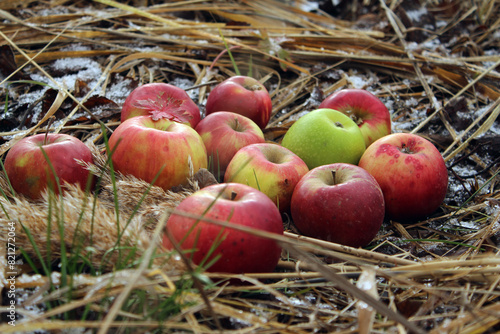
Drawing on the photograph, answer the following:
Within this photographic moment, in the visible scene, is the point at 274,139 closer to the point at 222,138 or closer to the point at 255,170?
the point at 222,138

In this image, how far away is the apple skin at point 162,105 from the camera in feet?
7.43

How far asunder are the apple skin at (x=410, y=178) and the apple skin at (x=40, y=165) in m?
1.44

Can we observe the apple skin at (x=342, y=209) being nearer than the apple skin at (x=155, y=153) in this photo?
Yes

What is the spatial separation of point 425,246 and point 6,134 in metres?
2.37

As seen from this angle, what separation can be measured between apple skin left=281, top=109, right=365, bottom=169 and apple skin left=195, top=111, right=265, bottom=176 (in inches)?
9.5

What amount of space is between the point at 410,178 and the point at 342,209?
511 mm

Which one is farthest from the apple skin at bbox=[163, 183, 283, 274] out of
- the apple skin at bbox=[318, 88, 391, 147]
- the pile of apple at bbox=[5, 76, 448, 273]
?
the apple skin at bbox=[318, 88, 391, 147]

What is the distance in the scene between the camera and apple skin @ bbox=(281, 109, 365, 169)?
228 centimetres

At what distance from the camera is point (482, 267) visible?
146 centimetres

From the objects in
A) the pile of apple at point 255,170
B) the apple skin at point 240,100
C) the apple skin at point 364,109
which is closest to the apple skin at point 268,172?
the pile of apple at point 255,170

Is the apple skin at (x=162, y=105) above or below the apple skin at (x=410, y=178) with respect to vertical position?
above

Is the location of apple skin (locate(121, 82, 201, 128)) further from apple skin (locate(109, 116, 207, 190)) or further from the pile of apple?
apple skin (locate(109, 116, 207, 190))

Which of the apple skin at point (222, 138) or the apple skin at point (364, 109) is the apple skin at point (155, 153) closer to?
the apple skin at point (222, 138)

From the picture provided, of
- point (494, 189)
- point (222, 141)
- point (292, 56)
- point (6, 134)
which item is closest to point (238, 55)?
point (292, 56)
